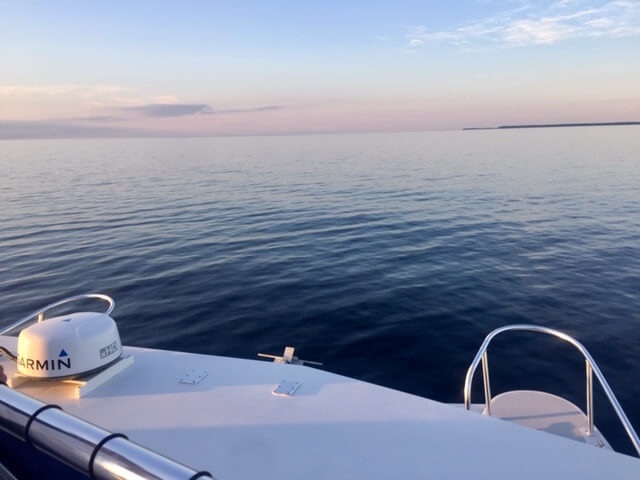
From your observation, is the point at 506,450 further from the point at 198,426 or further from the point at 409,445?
the point at 198,426

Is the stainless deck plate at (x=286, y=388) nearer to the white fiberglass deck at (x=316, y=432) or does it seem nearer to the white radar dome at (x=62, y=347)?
the white fiberglass deck at (x=316, y=432)

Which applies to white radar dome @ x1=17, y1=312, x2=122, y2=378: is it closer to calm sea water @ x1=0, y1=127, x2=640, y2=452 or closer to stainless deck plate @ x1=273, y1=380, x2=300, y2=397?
stainless deck plate @ x1=273, y1=380, x2=300, y2=397

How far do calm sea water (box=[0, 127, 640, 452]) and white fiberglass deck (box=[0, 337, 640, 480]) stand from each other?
129 inches

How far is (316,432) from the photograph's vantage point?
10.6 feet

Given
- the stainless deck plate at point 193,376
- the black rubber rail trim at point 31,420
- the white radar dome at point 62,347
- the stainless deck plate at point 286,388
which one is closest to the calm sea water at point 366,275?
the stainless deck plate at point 286,388

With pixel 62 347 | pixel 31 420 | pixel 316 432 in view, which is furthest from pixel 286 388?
pixel 31 420

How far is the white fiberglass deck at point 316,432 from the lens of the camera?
9.25 ft

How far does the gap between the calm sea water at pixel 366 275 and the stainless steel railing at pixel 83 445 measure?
5922 mm

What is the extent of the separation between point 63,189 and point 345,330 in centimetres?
2757

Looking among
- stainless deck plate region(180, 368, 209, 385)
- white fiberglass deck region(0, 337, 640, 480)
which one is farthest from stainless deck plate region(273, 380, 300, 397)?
stainless deck plate region(180, 368, 209, 385)

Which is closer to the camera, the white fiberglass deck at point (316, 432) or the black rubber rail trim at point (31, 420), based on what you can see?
the black rubber rail trim at point (31, 420)

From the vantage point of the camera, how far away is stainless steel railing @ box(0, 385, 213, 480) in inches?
45.1

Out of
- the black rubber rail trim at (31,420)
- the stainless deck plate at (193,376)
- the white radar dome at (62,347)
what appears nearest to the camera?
the black rubber rail trim at (31,420)

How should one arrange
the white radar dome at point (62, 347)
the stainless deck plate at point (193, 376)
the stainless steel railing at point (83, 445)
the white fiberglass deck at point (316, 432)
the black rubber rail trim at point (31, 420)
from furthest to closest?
the stainless deck plate at point (193, 376), the white radar dome at point (62, 347), the white fiberglass deck at point (316, 432), the black rubber rail trim at point (31, 420), the stainless steel railing at point (83, 445)
